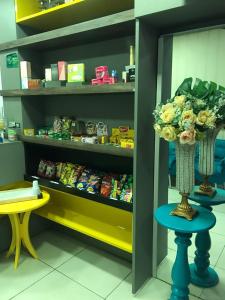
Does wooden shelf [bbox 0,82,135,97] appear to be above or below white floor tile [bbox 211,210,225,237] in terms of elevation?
above

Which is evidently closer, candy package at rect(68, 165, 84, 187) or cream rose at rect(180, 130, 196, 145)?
cream rose at rect(180, 130, 196, 145)

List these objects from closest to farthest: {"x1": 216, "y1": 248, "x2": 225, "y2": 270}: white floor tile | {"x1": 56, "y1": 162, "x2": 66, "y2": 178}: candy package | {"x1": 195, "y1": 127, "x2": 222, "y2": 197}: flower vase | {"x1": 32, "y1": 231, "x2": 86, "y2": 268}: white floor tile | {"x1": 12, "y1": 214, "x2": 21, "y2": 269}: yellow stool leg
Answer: {"x1": 195, "y1": 127, "x2": 222, "y2": 197}: flower vase < {"x1": 216, "y1": 248, "x2": 225, "y2": 270}: white floor tile < {"x1": 12, "y1": 214, "x2": 21, "y2": 269}: yellow stool leg < {"x1": 32, "y1": 231, "x2": 86, "y2": 268}: white floor tile < {"x1": 56, "y1": 162, "x2": 66, "y2": 178}: candy package

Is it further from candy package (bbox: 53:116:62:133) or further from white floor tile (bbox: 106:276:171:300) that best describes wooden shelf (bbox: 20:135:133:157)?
white floor tile (bbox: 106:276:171:300)

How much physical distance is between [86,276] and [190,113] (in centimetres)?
157

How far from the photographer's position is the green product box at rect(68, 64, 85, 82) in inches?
80.8

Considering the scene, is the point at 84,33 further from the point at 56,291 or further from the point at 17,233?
the point at 56,291

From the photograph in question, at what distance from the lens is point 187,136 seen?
1382 mm

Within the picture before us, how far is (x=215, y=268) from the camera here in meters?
2.09

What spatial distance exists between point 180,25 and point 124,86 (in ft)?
1.76

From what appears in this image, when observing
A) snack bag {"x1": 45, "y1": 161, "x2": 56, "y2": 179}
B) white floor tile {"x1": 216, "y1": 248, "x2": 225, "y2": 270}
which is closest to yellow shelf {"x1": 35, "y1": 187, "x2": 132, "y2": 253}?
snack bag {"x1": 45, "y1": 161, "x2": 56, "y2": 179}

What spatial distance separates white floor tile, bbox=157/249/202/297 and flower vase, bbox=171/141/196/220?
737 millimetres

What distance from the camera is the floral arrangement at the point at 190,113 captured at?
139cm

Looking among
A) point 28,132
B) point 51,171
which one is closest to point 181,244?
point 51,171

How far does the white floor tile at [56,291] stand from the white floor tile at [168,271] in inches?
21.2
